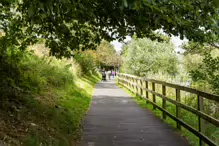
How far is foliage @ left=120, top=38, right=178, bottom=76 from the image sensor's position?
95.2ft

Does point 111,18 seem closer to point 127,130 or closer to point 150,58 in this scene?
point 127,130

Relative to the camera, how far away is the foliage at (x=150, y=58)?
2902 centimetres

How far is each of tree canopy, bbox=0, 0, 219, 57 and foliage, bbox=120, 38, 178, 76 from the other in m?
20.1

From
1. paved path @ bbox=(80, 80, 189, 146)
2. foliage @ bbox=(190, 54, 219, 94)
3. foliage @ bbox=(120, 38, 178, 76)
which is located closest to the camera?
paved path @ bbox=(80, 80, 189, 146)

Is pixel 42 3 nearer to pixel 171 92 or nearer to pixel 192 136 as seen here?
pixel 192 136

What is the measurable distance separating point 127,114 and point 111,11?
5.18m

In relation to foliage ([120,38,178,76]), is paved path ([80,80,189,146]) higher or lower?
lower

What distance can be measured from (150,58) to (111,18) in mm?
23151

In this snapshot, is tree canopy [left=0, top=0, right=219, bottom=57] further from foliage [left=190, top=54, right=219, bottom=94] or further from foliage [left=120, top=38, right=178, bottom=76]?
foliage [left=120, top=38, right=178, bottom=76]

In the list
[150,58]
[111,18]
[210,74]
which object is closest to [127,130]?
[210,74]

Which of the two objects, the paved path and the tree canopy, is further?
the paved path

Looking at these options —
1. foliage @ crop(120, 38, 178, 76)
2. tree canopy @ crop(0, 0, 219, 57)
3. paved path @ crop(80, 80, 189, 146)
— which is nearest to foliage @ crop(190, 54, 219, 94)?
tree canopy @ crop(0, 0, 219, 57)

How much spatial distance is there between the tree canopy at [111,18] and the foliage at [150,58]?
791 inches

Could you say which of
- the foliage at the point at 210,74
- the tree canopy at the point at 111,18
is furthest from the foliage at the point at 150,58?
the foliage at the point at 210,74
